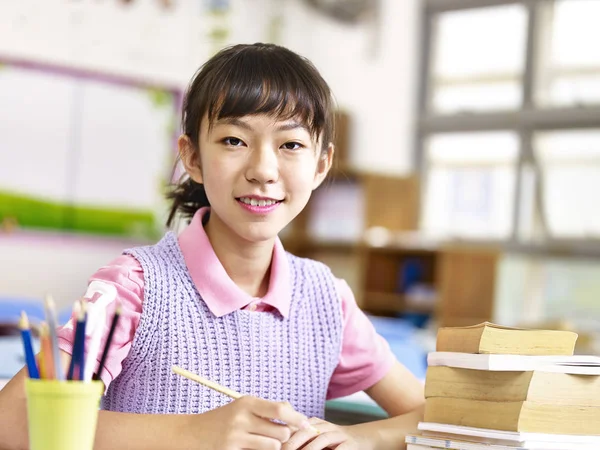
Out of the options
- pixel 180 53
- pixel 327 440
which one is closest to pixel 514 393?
pixel 327 440

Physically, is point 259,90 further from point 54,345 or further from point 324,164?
point 54,345

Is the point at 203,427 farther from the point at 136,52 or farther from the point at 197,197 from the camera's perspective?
the point at 136,52

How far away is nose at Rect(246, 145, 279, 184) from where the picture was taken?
1067mm

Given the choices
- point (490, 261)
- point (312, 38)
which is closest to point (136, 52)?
point (312, 38)

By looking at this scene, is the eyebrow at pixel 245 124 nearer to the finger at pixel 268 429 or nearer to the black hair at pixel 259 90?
the black hair at pixel 259 90

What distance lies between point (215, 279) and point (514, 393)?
440mm

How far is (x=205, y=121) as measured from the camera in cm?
113

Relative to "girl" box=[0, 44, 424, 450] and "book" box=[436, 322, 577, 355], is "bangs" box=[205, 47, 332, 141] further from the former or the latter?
"book" box=[436, 322, 577, 355]

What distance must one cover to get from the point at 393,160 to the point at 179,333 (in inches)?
187

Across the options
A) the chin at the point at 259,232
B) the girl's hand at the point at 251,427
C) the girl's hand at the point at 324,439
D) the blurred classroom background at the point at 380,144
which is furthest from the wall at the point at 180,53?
the girl's hand at the point at 251,427

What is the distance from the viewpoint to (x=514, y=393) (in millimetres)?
894

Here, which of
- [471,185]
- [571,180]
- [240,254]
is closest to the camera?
[240,254]

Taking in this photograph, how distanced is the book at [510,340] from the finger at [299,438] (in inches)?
7.3

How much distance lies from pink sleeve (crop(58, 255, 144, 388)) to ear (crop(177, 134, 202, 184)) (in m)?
0.16
